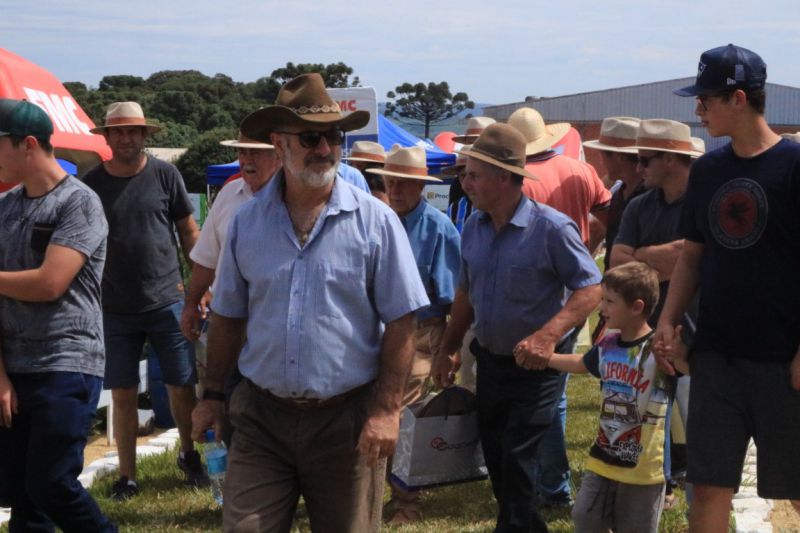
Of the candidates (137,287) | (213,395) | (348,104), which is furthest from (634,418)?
(348,104)

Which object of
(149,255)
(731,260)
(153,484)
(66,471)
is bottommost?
(153,484)

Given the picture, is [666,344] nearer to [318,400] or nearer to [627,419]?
[627,419]

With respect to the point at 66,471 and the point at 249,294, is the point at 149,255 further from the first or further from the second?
the point at 249,294

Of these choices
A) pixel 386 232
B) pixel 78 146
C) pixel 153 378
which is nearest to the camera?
pixel 386 232

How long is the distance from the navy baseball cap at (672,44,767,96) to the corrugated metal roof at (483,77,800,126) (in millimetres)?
54805

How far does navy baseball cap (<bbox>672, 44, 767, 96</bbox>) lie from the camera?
4.18 metres

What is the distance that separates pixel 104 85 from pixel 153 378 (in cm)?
6458

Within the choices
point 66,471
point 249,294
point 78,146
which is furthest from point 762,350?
point 78,146

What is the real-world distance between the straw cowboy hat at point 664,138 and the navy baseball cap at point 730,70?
1495 mm

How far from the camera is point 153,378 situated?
9289mm

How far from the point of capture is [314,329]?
12.4 ft

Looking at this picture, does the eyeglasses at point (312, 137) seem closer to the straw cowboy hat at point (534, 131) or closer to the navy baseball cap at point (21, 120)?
the navy baseball cap at point (21, 120)

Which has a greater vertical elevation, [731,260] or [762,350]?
[731,260]

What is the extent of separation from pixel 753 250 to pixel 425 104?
102 metres
